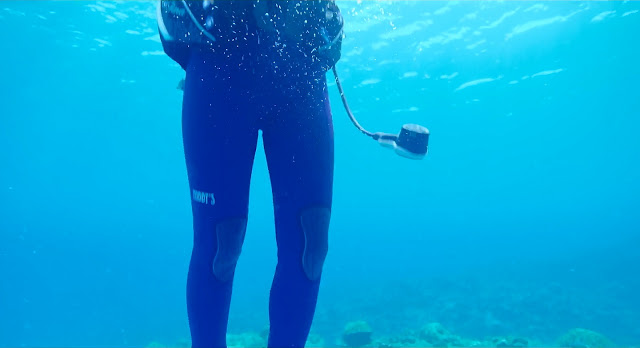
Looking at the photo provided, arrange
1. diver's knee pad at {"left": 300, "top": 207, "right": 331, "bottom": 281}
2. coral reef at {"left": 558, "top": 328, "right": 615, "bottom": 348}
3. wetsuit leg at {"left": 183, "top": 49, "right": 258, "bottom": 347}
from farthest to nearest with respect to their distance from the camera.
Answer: coral reef at {"left": 558, "top": 328, "right": 615, "bottom": 348} → diver's knee pad at {"left": 300, "top": 207, "right": 331, "bottom": 281} → wetsuit leg at {"left": 183, "top": 49, "right": 258, "bottom": 347}

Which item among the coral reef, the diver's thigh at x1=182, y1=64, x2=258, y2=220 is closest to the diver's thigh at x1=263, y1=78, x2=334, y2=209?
the diver's thigh at x1=182, y1=64, x2=258, y2=220

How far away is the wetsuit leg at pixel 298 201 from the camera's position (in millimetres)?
1777

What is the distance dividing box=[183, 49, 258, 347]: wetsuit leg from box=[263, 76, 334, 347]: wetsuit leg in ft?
0.57

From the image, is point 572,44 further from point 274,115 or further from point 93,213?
point 93,213

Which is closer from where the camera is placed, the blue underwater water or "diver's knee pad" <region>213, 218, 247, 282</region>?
"diver's knee pad" <region>213, 218, 247, 282</region>

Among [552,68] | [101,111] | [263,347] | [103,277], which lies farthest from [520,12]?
[103,277]

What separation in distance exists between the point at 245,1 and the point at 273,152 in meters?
Answer: 0.73

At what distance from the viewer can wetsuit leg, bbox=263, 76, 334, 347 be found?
1777 millimetres

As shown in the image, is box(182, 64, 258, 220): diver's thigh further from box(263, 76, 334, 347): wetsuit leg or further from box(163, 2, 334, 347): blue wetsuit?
box(263, 76, 334, 347): wetsuit leg

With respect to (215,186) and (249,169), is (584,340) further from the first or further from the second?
(215,186)

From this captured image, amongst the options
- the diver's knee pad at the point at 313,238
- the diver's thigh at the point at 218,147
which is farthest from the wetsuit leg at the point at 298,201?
the diver's thigh at the point at 218,147

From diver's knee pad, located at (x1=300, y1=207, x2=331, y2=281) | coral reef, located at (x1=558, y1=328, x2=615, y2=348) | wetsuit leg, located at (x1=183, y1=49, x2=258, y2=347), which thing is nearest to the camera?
wetsuit leg, located at (x1=183, y1=49, x2=258, y2=347)

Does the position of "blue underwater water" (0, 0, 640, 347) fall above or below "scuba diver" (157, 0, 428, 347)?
above

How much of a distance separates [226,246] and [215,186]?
282mm
